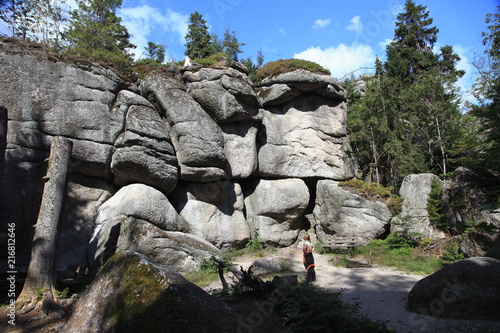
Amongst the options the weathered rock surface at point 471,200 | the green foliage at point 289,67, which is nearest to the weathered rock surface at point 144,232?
the weathered rock surface at point 471,200

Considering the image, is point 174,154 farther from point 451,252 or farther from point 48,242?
point 451,252

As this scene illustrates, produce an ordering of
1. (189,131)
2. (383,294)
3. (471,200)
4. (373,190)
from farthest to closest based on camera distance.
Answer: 1. (373,190)
2. (189,131)
3. (471,200)
4. (383,294)

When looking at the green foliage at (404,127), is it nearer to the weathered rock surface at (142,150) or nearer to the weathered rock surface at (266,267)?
the weathered rock surface at (266,267)

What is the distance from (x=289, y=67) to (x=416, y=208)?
9.49 meters

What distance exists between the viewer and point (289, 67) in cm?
1745

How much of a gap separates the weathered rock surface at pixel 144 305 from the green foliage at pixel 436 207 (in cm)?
1251

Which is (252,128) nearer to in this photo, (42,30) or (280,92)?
(280,92)

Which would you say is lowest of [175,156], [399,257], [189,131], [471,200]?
[399,257]

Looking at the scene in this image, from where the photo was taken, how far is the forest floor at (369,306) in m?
5.30

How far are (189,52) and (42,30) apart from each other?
9645 mm

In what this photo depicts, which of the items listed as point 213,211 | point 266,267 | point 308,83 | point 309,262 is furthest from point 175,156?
point 308,83

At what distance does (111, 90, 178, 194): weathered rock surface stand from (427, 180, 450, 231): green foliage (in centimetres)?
1087

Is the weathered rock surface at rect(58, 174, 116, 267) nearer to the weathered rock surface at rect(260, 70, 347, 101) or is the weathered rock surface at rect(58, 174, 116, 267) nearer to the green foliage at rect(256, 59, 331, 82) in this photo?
the weathered rock surface at rect(260, 70, 347, 101)

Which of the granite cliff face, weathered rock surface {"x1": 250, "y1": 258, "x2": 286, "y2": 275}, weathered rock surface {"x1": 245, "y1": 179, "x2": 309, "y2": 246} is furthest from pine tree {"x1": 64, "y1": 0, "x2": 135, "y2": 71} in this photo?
weathered rock surface {"x1": 250, "y1": 258, "x2": 286, "y2": 275}
